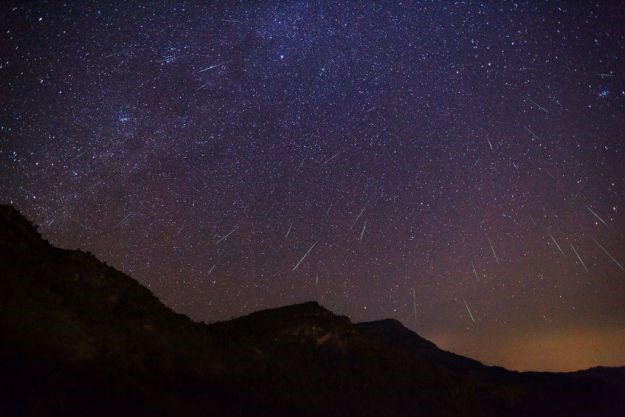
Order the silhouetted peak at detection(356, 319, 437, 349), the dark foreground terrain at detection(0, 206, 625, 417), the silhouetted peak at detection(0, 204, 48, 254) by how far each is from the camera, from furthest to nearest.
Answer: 1. the silhouetted peak at detection(356, 319, 437, 349)
2. the silhouetted peak at detection(0, 204, 48, 254)
3. the dark foreground terrain at detection(0, 206, 625, 417)

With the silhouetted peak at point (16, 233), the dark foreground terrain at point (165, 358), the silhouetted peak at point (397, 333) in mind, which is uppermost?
the silhouetted peak at point (16, 233)

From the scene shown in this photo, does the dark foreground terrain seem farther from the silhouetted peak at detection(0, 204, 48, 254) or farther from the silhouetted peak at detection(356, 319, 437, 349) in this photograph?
the silhouetted peak at detection(356, 319, 437, 349)

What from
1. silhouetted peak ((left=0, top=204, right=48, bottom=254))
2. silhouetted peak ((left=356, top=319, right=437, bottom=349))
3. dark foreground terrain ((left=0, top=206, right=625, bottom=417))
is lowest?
silhouetted peak ((left=356, top=319, right=437, bottom=349))

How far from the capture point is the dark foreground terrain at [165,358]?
22203mm

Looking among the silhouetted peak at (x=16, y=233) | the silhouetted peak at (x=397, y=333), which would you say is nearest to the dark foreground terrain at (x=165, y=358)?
the silhouetted peak at (x=16, y=233)

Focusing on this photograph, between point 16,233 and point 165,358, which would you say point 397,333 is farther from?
point 16,233

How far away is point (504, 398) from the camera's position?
214 feet

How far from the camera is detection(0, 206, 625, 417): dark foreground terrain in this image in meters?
22.2

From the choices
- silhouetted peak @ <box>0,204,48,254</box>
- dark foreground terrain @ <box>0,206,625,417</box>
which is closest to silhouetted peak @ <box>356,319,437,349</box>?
dark foreground terrain @ <box>0,206,625,417</box>

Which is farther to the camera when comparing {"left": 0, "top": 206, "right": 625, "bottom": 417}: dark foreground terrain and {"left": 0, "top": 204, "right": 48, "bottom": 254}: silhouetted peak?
{"left": 0, "top": 204, "right": 48, "bottom": 254}: silhouetted peak

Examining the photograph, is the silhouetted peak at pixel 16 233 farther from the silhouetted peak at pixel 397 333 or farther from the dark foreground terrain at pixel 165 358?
the silhouetted peak at pixel 397 333

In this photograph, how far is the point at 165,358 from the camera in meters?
29.7

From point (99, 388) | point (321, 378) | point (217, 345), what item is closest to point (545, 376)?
point (321, 378)

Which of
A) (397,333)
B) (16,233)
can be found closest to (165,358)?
(16,233)
